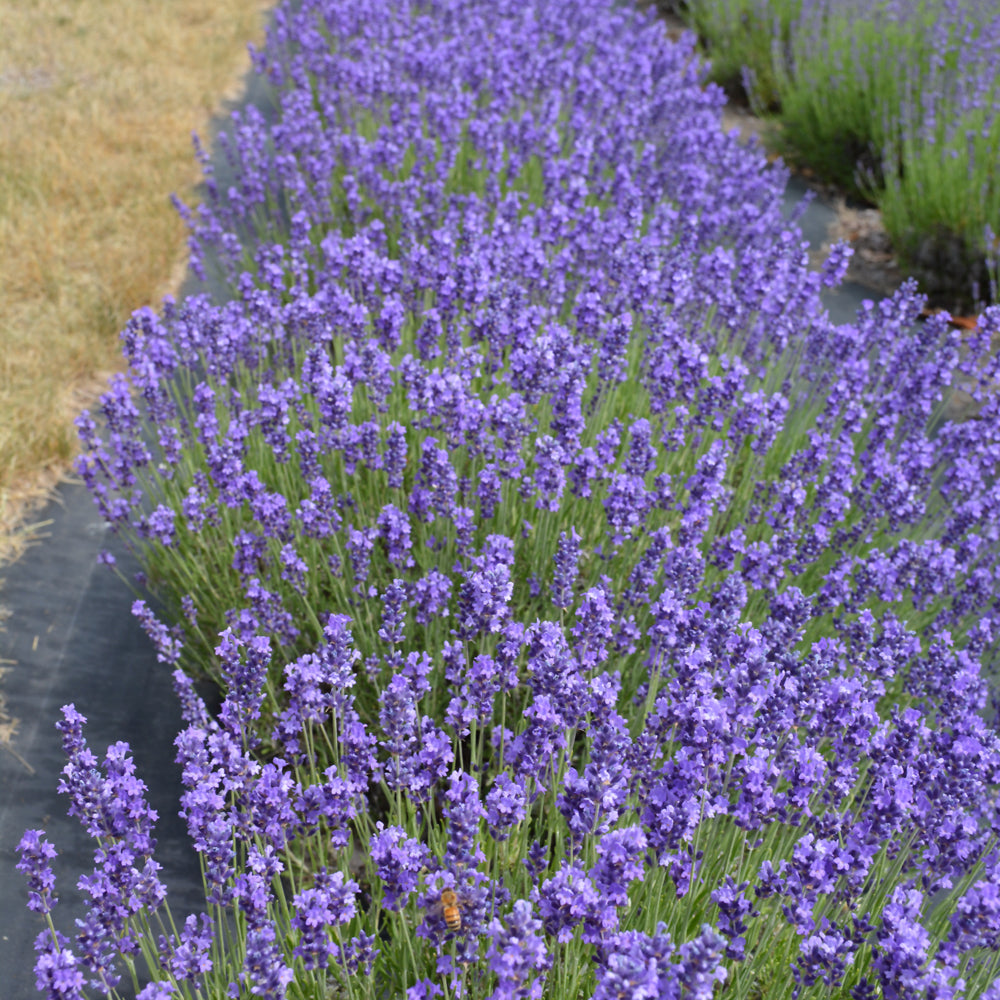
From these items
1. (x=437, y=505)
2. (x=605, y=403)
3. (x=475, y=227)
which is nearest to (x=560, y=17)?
(x=475, y=227)

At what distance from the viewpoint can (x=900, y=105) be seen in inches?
262

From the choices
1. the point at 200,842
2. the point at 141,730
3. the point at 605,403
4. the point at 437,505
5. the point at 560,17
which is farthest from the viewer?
the point at 560,17

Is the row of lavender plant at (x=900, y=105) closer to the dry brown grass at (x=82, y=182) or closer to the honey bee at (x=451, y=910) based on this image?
the dry brown grass at (x=82, y=182)

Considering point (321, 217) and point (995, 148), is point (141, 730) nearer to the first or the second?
point (321, 217)

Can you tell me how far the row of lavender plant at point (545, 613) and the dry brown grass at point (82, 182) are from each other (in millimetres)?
603

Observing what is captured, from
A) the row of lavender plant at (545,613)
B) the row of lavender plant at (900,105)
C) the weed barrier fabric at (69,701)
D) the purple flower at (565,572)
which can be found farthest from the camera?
the row of lavender plant at (900,105)

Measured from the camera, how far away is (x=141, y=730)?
2.85 metres

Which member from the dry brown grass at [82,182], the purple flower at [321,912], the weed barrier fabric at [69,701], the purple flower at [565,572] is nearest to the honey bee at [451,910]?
the purple flower at [321,912]

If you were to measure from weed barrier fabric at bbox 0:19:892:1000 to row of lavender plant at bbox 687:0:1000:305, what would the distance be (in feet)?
15.0

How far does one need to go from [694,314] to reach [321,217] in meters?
1.98

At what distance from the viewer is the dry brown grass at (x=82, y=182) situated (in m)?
4.00

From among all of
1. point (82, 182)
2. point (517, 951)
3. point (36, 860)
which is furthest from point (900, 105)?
point (36, 860)

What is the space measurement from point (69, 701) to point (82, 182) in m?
3.86

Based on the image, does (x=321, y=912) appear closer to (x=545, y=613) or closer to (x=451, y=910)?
(x=451, y=910)
